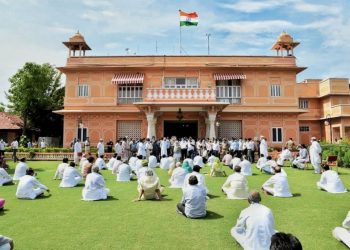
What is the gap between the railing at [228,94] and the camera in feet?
85.3

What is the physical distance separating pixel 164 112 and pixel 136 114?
2348 mm

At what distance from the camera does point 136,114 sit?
84.7 ft

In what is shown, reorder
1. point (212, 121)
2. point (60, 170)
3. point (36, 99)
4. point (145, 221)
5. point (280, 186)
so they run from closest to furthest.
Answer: point (145, 221), point (280, 186), point (60, 170), point (212, 121), point (36, 99)

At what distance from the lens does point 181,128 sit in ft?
90.4

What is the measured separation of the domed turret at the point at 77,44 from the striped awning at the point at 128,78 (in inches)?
165

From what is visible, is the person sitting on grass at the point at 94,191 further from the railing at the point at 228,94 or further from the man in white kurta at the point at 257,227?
the railing at the point at 228,94

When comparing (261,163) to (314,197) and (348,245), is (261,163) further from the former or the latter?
(348,245)

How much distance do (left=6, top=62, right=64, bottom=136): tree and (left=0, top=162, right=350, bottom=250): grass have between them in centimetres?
2593

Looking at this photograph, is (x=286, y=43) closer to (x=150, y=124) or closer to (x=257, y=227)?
(x=150, y=124)

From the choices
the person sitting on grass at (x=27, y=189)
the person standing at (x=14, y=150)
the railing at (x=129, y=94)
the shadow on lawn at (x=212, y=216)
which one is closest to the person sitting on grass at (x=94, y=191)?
the person sitting on grass at (x=27, y=189)

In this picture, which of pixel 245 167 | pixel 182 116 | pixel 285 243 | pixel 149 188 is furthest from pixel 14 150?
pixel 285 243

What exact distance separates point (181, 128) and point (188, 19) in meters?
9.26

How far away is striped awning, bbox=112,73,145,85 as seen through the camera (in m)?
25.4

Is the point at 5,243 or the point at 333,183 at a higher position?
the point at 333,183
